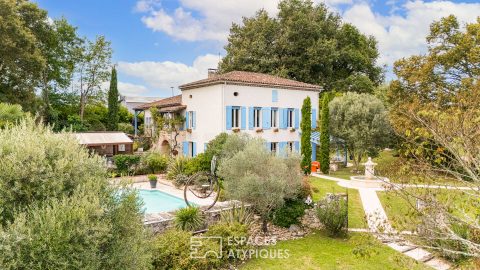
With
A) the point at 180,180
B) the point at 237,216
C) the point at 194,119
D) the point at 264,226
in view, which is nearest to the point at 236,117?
the point at 194,119

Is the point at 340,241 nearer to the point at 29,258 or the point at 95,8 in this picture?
the point at 29,258

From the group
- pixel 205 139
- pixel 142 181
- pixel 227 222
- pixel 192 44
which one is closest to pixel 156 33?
pixel 192 44

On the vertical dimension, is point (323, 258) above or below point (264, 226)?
below

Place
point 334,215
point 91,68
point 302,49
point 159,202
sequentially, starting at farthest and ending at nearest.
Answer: point 302,49, point 91,68, point 159,202, point 334,215

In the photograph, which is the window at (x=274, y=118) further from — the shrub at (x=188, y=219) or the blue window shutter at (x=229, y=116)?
the shrub at (x=188, y=219)

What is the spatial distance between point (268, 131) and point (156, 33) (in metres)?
12.7

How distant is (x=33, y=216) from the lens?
20.8ft

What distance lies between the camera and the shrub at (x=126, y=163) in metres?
25.9

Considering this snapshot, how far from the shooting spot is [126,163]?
26109 millimetres

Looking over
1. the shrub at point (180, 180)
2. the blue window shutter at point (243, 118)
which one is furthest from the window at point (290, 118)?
the shrub at point (180, 180)

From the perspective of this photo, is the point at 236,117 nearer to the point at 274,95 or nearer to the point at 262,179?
the point at 274,95

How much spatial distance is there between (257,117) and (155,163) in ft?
31.5

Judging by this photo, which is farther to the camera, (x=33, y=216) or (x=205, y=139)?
(x=205, y=139)

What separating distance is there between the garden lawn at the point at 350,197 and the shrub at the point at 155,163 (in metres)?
11.7
